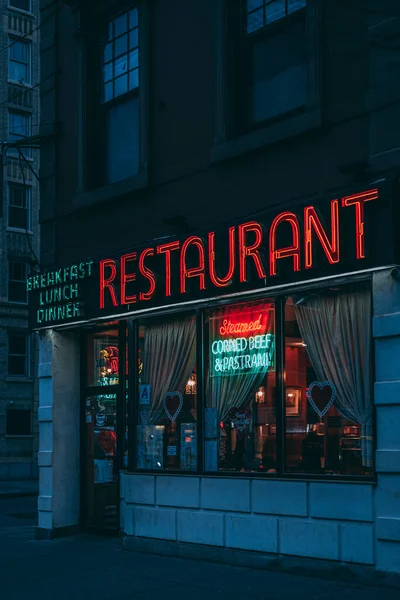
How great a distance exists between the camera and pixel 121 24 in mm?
14516

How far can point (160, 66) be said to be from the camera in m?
13.5

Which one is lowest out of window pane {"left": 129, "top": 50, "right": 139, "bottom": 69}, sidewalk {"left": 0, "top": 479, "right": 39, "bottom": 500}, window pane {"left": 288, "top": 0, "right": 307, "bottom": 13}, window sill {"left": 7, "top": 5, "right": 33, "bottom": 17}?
sidewalk {"left": 0, "top": 479, "right": 39, "bottom": 500}

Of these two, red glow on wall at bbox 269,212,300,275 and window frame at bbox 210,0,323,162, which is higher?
window frame at bbox 210,0,323,162

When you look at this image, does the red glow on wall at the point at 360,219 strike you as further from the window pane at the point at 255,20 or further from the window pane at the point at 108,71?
the window pane at the point at 108,71

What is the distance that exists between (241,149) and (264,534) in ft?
16.3

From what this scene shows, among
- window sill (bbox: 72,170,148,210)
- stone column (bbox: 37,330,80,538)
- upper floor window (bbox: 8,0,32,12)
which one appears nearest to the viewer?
window sill (bbox: 72,170,148,210)

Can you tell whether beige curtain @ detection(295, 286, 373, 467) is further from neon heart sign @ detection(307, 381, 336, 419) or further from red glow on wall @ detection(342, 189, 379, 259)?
red glow on wall @ detection(342, 189, 379, 259)

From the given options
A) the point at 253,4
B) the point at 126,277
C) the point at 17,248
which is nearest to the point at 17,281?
the point at 17,248

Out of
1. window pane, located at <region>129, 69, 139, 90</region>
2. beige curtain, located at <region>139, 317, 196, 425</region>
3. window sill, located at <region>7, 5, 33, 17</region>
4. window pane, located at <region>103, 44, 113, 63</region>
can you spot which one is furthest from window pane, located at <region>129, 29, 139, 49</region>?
window sill, located at <region>7, 5, 33, 17</region>

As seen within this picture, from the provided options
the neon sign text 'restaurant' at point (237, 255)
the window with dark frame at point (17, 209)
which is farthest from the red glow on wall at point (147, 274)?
the window with dark frame at point (17, 209)

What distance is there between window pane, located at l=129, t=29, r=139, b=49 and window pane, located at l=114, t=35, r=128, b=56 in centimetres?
11

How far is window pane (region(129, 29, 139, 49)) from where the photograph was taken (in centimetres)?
1415

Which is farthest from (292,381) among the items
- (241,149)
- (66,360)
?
(66,360)

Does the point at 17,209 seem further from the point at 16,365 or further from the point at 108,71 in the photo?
the point at 108,71
